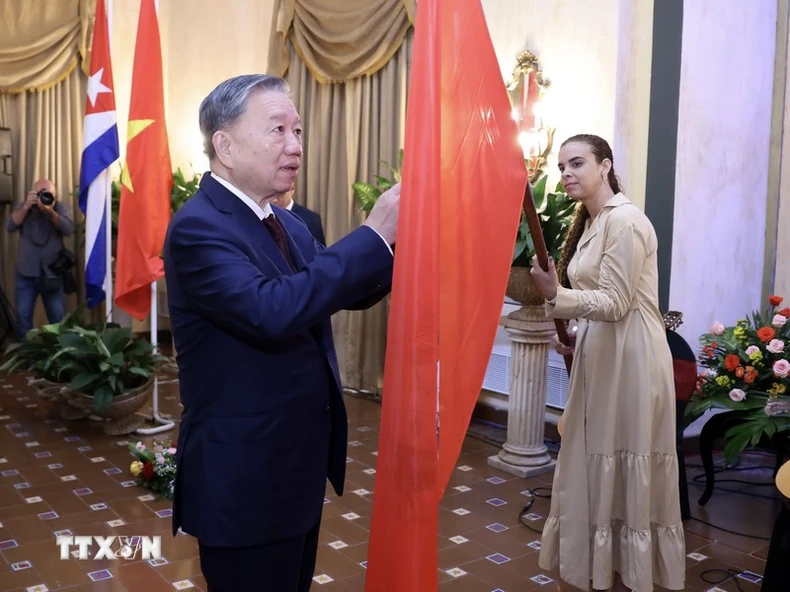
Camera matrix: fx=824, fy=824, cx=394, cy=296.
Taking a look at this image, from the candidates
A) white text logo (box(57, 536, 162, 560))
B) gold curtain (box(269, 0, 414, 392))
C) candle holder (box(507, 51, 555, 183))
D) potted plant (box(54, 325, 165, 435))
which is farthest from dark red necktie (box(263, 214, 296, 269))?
gold curtain (box(269, 0, 414, 392))

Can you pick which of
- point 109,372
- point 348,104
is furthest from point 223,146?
point 348,104

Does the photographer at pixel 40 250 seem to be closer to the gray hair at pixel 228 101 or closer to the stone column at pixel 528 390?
the stone column at pixel 528 390

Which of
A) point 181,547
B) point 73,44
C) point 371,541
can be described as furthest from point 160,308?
point 371,541

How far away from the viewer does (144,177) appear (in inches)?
198

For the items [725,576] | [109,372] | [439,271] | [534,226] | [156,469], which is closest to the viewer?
[439,271]

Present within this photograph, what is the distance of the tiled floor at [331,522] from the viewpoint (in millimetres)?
3244

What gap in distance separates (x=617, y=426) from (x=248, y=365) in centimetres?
175

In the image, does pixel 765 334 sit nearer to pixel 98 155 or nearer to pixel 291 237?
pixel 291 237

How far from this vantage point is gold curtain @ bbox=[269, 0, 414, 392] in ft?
21.0

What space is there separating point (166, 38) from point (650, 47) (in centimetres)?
617

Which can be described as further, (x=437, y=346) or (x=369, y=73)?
(x=369, y=73)

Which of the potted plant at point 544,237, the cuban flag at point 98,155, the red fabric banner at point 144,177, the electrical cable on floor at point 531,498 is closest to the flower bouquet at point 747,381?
the electrical cable on floor at point 531,498

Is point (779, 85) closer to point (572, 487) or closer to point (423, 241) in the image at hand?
point (572, 487)

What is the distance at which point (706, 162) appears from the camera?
504cm
